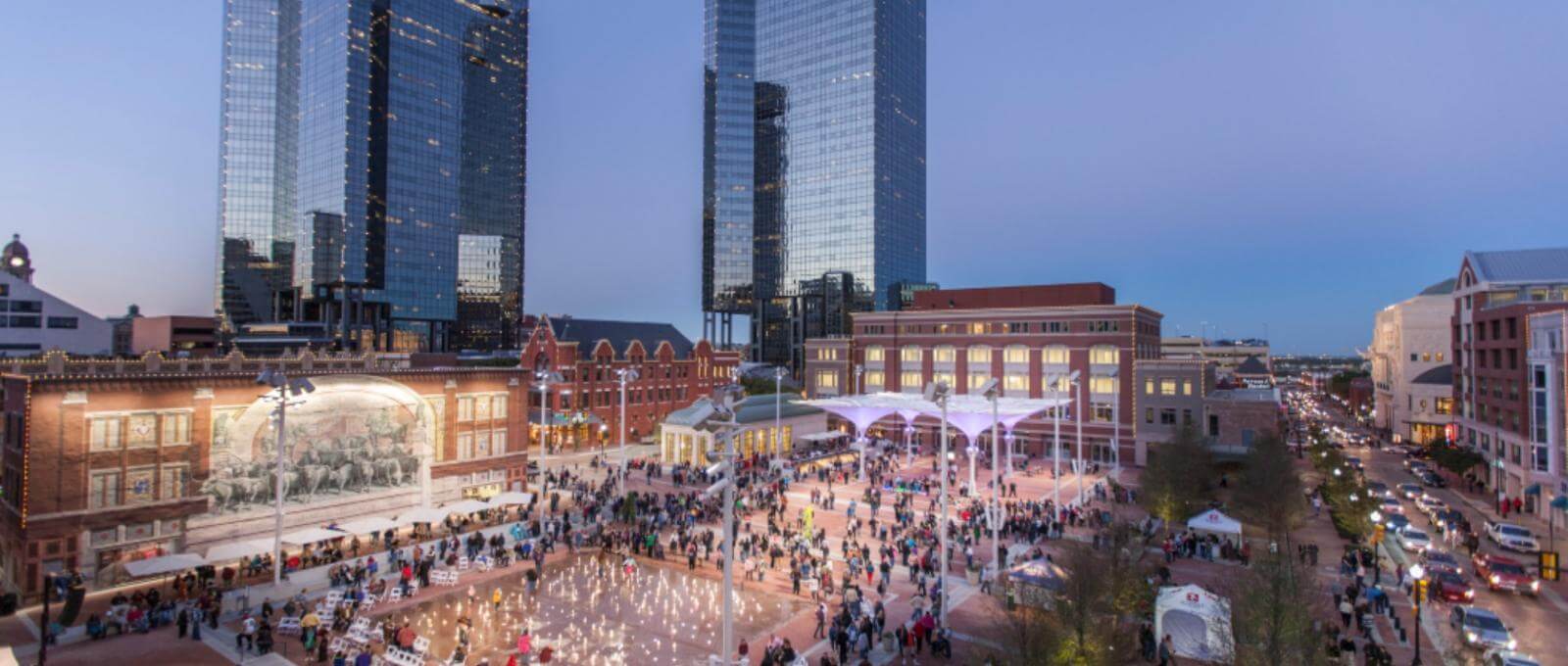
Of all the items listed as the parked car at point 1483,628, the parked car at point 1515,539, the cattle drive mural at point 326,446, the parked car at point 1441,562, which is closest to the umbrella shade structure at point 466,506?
the cattle drive mural at point 326,446

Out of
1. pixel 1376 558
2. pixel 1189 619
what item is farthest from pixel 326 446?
pixel 1376 558

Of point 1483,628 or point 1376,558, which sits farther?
point 1376,558

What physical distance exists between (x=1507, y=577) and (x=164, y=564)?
5285 cm

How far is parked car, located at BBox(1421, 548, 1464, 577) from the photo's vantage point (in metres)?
29.9

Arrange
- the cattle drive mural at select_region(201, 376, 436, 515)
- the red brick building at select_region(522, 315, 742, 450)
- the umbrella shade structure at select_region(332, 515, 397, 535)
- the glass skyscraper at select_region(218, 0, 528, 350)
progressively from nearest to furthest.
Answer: the cattle drive mural at select_region(201, 376, 436, 515)
the umbrella shade structure at select_region(332, 515, 397, 535)
the red brick building at select_region(522, 315, 742, 450)
the glass skyscraper at select_region(218, 0, 528, 350)

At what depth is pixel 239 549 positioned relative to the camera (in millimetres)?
30312

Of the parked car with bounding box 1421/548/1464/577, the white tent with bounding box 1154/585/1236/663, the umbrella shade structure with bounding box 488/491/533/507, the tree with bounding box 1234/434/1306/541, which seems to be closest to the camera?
the white tent with bounding box 1154/585/1236/663

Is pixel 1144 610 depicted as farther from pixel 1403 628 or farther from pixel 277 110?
pixel 277 110

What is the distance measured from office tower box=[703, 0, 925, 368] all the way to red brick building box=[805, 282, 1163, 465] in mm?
50490

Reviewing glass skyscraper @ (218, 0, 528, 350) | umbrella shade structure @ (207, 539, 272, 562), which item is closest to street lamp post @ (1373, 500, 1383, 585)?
umbrella shade structure @ (207, 539, 272, 562)

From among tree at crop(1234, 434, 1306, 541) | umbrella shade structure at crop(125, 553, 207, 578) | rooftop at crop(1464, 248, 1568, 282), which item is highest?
rooftop at crop(1464, 248, 1568, 282)

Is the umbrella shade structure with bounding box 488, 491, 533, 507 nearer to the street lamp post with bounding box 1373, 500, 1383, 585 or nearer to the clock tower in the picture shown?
the street lamp post with bounding box 1373, 500, 1383, 585

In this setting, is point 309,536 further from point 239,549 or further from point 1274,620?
point 1274,620

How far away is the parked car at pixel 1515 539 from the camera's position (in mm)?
35656
